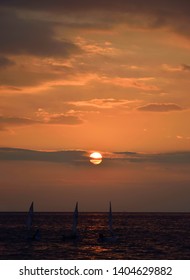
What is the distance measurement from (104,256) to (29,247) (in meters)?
18.8

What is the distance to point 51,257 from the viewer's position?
81.1m

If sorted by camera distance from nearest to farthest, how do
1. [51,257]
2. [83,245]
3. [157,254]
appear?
1. [51,257]
2. [157,254]
3. [83,245]

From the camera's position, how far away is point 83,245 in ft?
341

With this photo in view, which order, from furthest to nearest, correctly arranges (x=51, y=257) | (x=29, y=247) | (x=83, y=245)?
(x=83, y=245) → (x=29, y=247) → (x=51, y=257)
